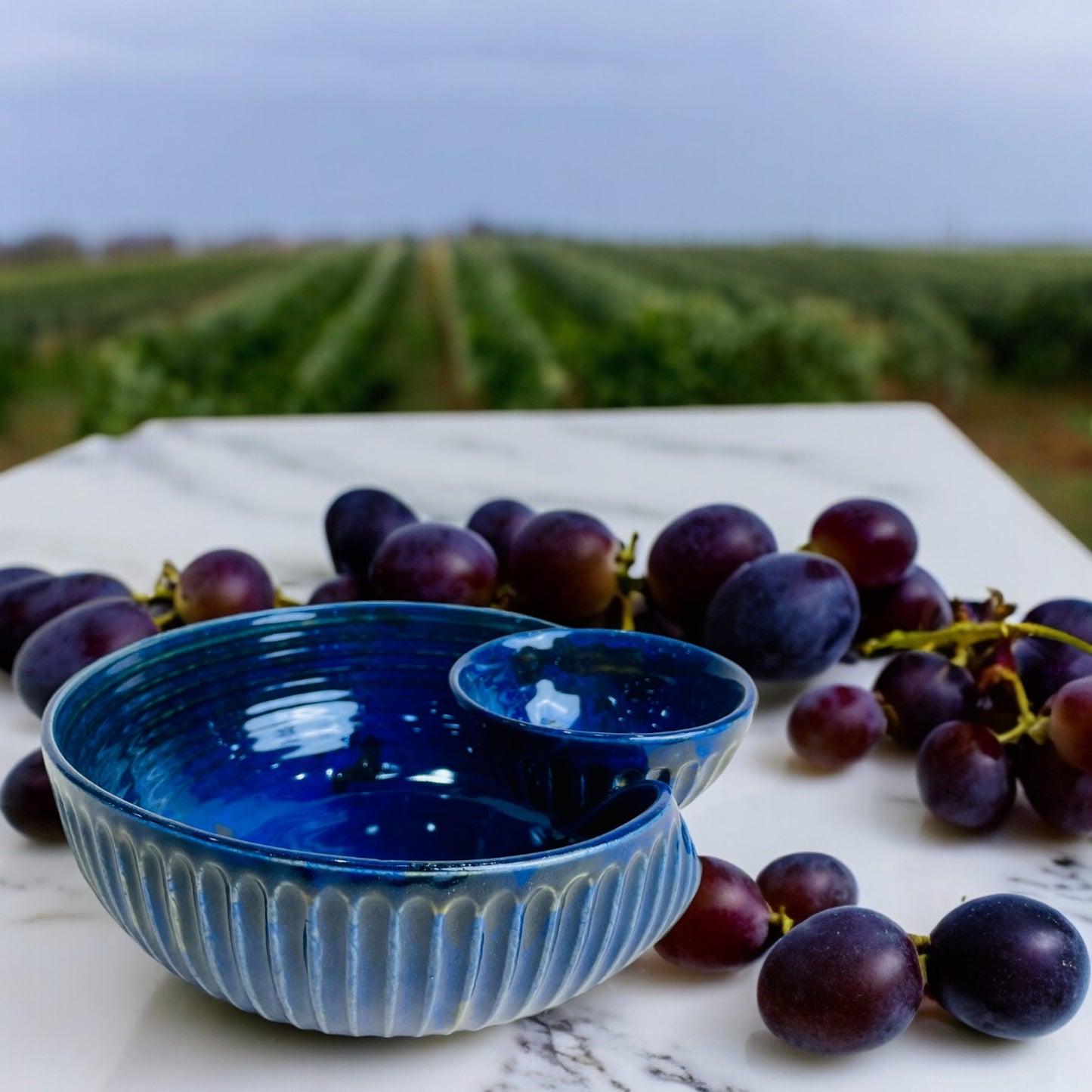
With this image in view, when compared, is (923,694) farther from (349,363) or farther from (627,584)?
(349,363)

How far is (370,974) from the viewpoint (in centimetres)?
34

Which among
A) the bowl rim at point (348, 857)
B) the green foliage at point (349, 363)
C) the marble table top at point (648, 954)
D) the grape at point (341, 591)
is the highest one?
the bowl rim at point (348, 857)

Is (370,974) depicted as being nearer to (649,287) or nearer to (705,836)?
(705,836)

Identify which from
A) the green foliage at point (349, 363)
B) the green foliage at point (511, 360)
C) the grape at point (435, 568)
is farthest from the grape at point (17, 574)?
the green foliage at point (349, 363)

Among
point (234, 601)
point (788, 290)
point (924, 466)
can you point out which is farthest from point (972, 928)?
point (788, 290)

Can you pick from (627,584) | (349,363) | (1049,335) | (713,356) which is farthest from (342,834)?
(1049,335)

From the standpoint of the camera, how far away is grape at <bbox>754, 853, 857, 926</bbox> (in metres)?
0.45

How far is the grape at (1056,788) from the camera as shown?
0.53m

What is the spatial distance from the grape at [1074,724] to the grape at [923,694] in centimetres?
8

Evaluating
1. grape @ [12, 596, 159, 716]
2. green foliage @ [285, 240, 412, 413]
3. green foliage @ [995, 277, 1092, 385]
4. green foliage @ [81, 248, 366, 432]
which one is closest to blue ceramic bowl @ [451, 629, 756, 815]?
grape @ [12, 596, 159, 716]

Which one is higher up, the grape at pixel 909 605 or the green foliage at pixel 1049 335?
the grape at pixel 909 605

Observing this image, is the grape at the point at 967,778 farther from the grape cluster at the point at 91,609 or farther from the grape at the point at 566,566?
the grape cluster at the point at 91,609

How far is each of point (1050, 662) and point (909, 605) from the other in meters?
0.11

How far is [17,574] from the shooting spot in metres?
0.80
